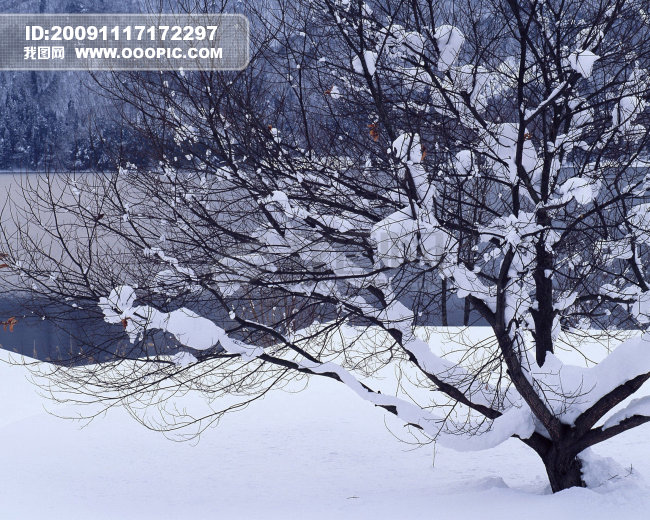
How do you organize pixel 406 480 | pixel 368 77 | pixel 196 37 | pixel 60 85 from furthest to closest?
pixel 60 85 → pixel 406 480 → pixel 196 37 → pixel 368 77

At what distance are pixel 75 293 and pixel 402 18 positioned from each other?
13.1ft

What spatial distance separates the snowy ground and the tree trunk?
0.25 m

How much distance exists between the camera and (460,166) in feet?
18.7

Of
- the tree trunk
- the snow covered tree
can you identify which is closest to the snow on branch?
the snow covered tree

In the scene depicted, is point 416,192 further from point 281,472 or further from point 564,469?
point 281,472

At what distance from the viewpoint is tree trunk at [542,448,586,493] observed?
22.4 ft

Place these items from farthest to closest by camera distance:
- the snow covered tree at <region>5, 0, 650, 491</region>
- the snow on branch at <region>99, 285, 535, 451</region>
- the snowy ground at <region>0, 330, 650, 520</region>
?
1. the snowy ground at <region>0, 330, 650, 520</region>
2. the snow on branch at <region>99, 285, 535, 451</region>
3. the snow covered tree at <region>5, 0, 650, 491</region>

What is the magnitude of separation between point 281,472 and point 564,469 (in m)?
3.43

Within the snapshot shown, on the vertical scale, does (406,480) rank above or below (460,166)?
below

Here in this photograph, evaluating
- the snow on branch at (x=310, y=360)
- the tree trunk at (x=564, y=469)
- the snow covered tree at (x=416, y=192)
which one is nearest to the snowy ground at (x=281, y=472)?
the tree trunk at (x=564, y=469)

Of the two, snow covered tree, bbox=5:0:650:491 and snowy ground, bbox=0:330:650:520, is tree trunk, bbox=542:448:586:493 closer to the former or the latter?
snow covered tree, bbox=5:0:650:491

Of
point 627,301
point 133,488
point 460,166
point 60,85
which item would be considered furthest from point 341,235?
point 60,85

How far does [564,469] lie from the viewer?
6.85 m

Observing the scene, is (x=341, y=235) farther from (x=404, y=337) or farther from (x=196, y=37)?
(x=196, y=37)
